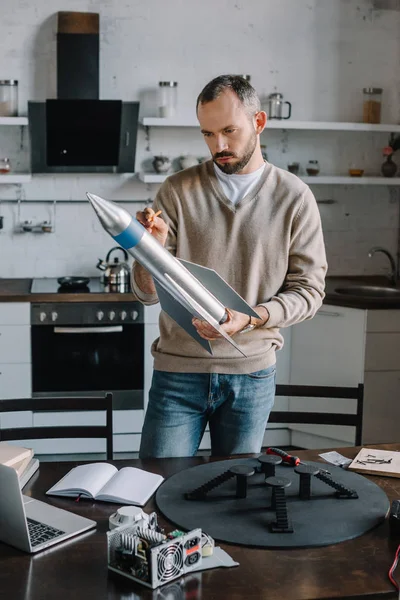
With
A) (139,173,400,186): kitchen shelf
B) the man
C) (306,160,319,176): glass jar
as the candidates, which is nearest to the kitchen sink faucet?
(139,173,400,186): kitchen shelf

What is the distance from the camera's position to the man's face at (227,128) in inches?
91.3

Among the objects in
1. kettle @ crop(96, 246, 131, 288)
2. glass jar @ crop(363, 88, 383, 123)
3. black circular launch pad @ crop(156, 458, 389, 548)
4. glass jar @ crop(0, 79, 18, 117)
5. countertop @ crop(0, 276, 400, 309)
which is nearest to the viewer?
black circular launch pad @ crop(156, 458, 389, 548)

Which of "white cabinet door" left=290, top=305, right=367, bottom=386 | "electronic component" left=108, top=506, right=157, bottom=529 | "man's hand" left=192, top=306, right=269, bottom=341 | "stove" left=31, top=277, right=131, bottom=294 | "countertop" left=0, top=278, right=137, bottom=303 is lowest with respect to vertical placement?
"white cabinet door" left=290, top=305, right=367, bottom=386

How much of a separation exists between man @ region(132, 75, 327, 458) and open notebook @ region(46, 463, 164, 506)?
0.34m

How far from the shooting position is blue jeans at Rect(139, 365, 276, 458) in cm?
239

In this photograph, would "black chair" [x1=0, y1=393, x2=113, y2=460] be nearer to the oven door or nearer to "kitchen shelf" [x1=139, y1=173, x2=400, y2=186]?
the oven door

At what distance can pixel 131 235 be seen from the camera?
1861 millimetres

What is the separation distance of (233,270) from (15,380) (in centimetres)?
226

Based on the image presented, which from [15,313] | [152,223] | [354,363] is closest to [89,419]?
[15,313]

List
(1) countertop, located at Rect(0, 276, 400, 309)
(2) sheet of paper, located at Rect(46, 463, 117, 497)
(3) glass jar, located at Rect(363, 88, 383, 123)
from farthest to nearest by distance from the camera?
1. (3) glass jar, located at Rect(363, 88, 383, 123)
2. (1) countertop, located at Rect(0, 276, 400, 309)
3. (2) sheet of paper, located at Rect(46, 463, 117, 497)

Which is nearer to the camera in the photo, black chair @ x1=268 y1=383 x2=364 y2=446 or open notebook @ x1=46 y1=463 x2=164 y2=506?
open notebook @ x1=46 y1=463 x2=164 y2=506

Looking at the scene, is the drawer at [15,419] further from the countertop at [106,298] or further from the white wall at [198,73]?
the white wall at [198,73]

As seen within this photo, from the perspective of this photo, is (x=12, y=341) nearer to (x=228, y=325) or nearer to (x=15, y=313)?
(x=15, y=313)

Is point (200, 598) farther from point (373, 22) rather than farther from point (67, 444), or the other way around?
point (373, 22)
